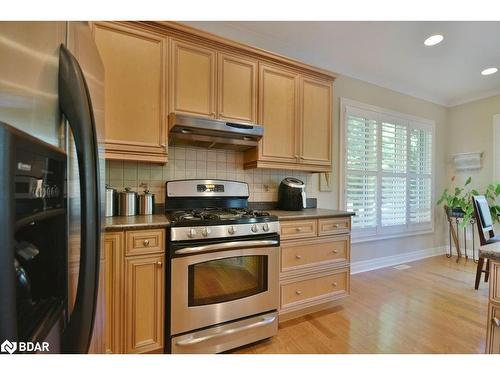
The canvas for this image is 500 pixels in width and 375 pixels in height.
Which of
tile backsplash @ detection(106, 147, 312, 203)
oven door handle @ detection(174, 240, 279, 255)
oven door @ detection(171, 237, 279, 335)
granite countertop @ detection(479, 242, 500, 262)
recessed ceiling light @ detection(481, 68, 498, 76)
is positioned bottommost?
oven door @ detection(171, 237, 279, 335)

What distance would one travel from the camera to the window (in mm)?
3041

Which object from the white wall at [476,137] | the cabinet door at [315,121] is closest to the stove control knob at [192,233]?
the cabinet door at [315,121]

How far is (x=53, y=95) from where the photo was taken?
0.49 m

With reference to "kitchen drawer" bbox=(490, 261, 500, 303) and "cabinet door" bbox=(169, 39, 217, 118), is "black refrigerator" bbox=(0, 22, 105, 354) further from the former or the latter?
"kitchen drawer" bbox=(490, 261, 500, 303)

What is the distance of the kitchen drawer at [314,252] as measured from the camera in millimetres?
1903

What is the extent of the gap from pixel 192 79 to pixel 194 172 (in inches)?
30.1

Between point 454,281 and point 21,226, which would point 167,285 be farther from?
point 454,281

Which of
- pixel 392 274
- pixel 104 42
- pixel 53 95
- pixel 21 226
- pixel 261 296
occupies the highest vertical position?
pixel 104 42

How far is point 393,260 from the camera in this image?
3441 mm

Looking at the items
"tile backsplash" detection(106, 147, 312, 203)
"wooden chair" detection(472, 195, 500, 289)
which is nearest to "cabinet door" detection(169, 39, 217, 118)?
"tile backsplash" detection(106, 147, 312, 203)

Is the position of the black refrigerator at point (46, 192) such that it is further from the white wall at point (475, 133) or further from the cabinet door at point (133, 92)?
the white wall at point (475, 133)

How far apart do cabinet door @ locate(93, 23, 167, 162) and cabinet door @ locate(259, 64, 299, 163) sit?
85 centimetres
